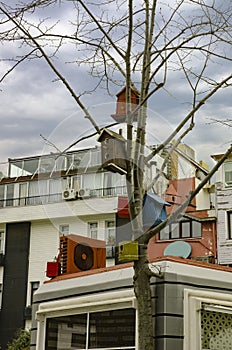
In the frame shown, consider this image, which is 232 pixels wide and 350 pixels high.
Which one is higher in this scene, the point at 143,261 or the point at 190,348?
the point at 143,261

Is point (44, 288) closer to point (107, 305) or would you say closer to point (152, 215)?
point (107, 305)

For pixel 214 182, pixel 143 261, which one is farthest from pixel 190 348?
pixel 214 182

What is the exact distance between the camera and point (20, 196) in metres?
32.1

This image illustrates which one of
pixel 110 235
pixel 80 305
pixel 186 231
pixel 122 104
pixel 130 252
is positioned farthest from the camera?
pixel 186 231

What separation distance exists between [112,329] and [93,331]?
327mm

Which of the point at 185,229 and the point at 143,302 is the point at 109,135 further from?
the point at 185,229

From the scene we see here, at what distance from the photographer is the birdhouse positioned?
23.6ft

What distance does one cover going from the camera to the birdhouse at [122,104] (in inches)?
284

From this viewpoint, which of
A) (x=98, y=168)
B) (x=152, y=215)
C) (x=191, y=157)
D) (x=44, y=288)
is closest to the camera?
(x=152, y=215)

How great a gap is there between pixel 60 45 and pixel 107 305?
3.00m

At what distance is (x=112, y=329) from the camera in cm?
834

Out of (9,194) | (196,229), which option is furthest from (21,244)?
(196,229)

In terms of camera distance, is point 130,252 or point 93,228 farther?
point 93,228

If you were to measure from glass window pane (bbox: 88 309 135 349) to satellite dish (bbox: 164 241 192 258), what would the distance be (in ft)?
54.7
